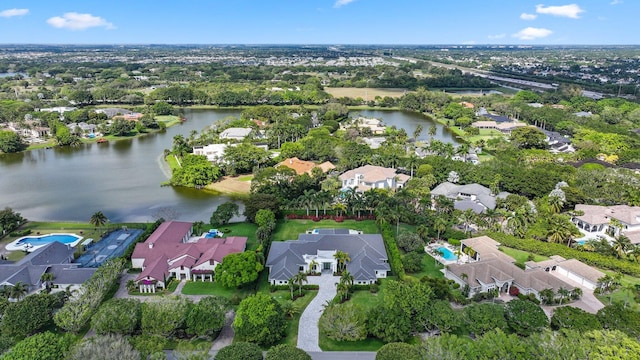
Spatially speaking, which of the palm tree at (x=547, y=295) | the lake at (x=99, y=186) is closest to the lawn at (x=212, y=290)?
the lake at (x=99, y=186)

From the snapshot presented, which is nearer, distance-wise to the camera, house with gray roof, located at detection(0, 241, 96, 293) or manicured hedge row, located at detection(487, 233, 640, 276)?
house with gray roof, located at detection(0, 241, 96, 293)

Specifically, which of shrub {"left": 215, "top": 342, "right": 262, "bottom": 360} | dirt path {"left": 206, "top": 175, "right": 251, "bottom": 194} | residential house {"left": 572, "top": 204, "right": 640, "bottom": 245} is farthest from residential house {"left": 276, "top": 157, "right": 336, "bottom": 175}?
shrub {"left": 215, "top": 342, "right": 262, "bottom": 360}

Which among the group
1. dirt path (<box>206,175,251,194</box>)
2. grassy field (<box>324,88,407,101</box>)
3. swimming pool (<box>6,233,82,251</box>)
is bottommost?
swimming pool (<box>6,233,82,251</box>)

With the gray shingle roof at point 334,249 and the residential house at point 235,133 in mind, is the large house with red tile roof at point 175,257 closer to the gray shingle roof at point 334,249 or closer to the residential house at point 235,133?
the gray shingle roof at point 334,249

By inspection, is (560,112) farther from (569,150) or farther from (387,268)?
(387,268)

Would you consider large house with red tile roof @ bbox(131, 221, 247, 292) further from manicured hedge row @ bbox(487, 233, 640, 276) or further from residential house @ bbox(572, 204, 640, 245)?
residential house @ bbox(572, 204, 640, 245)

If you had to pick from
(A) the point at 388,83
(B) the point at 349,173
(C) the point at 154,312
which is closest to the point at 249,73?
(A) the point at 388,83

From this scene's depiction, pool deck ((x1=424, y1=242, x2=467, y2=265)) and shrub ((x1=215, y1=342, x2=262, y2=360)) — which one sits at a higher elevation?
shrub ((x1=215, y1=342, x2=262, y2=360))
